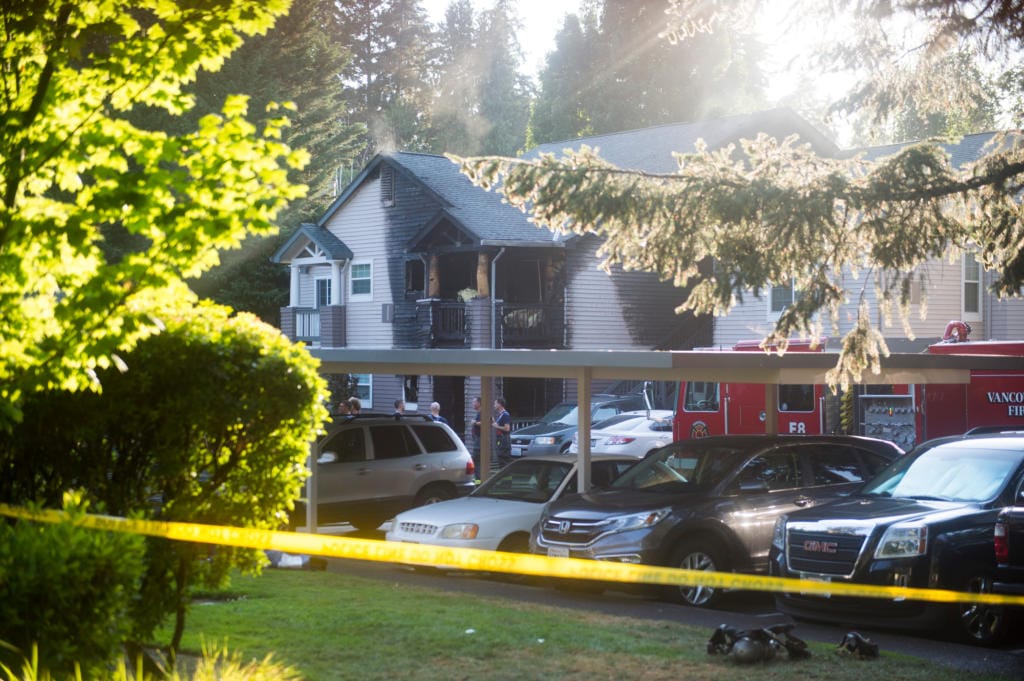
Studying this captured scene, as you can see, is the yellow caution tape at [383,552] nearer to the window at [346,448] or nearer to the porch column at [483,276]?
the window at [346,448]

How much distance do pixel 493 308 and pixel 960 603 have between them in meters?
26.4

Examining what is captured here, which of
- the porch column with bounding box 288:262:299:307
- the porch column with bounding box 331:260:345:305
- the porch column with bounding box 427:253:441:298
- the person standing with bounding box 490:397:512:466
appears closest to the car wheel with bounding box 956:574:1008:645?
the person standing with bounding box 490:397:512:466

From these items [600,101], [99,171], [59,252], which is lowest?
[59,252]

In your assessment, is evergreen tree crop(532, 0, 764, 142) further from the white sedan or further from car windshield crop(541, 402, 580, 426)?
the white sedan

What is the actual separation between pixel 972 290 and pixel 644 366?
69.8ft

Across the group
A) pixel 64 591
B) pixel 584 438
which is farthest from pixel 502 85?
pixel 64 591

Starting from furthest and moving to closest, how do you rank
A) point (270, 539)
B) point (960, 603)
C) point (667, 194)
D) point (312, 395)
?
point (667, 194)
point (960, 603)
point (312, 395)
point (270, 539)

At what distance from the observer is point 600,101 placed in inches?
2512

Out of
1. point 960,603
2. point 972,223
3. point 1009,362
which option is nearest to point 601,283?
point 1009,362

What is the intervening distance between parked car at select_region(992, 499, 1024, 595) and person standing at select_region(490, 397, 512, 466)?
15460 millimetres

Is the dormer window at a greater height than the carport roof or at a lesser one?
greater

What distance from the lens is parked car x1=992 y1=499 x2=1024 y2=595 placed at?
1040cm

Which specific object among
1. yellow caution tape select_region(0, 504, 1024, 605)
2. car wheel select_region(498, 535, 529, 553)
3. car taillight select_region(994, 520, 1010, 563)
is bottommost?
car wheel select_region(498, 535, 529, 553)

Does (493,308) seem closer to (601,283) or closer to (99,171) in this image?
(601,283)
